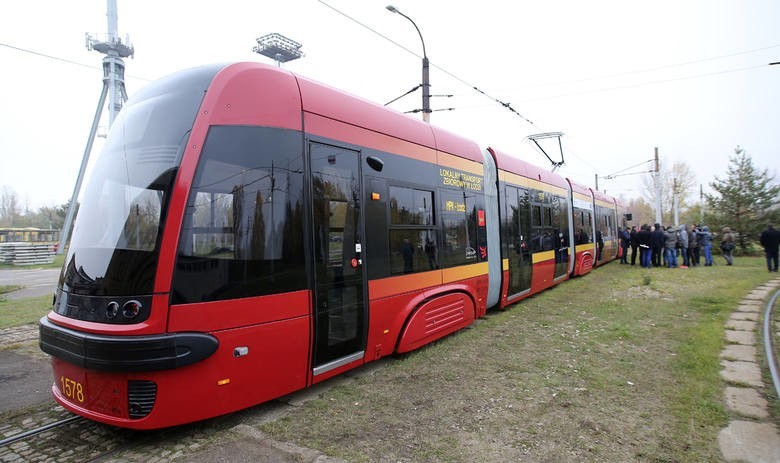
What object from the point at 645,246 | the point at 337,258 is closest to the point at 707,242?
the point at 645,246

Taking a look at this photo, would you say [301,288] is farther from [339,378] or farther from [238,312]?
[339,378]

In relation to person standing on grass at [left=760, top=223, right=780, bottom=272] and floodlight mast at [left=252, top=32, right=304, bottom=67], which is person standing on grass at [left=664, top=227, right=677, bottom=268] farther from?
floodlight mast at [left=252, top=32, right=304, bottom=67]

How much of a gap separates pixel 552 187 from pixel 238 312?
407 inches

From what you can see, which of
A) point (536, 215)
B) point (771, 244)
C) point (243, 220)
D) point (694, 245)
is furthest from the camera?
point (694, 245)

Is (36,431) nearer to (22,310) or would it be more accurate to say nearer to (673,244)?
(22,310)

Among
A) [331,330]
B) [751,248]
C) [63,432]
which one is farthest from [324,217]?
[751,248]

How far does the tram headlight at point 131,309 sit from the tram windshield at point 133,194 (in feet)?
0.26

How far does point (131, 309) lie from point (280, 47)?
116 feet

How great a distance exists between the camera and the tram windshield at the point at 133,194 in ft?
11.1

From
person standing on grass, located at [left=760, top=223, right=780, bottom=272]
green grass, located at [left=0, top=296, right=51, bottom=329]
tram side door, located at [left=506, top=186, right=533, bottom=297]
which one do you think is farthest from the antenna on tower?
person standing on grass, located at [left=760, top=223, right=780, bottom=272]

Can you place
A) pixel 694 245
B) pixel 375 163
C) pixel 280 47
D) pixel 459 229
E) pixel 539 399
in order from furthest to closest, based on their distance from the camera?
pixel 280 47 → pixel 694 245 → pixel 459 229 → pixel 375 163 → pixel 539 399

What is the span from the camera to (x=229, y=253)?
3.63m

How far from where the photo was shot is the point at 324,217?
14.4ft

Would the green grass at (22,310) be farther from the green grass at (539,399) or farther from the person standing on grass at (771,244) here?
the person standing on grass at (771,244)
